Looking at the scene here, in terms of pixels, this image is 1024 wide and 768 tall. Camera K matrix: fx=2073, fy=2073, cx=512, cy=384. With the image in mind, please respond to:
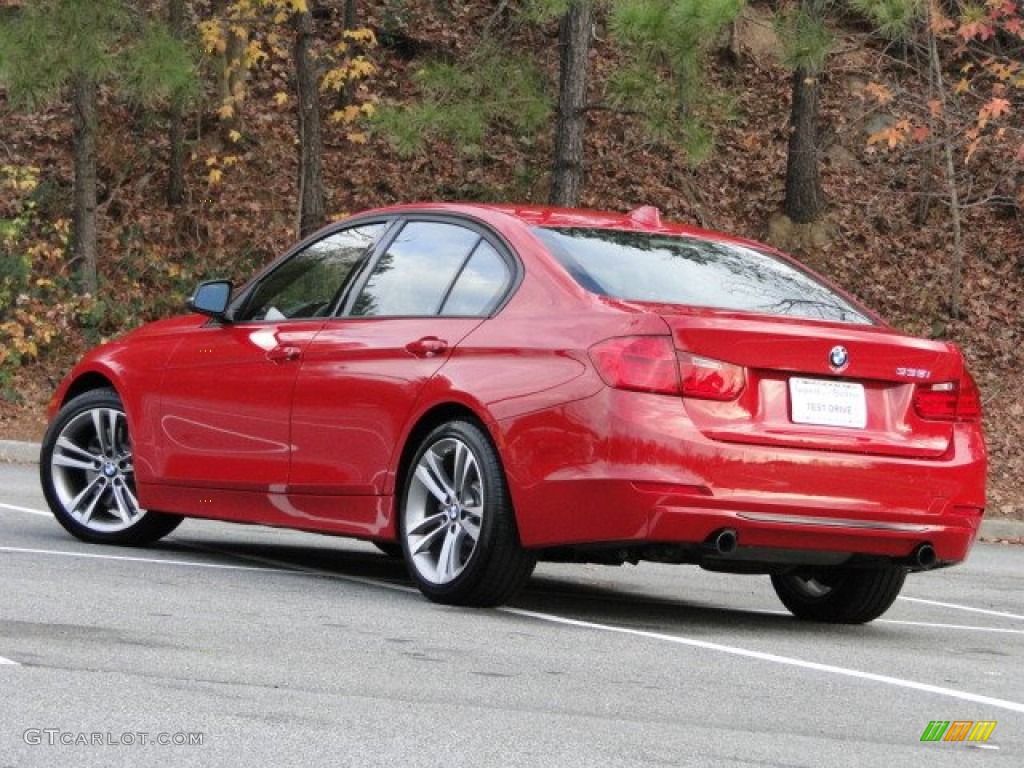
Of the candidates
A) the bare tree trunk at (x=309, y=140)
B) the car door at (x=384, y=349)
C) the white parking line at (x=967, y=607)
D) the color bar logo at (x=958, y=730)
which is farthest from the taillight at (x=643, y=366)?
the bare tree trunk at (x=309, y=140)

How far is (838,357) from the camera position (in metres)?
7.89

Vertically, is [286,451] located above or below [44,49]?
below

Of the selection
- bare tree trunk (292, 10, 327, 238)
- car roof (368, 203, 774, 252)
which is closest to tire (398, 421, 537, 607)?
car roof (368, 203, 774, 252)

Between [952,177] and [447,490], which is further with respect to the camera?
[952,177]

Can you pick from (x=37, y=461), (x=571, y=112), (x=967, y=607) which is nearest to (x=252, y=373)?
(x=967, y=607)

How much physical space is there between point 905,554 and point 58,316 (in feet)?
50.4

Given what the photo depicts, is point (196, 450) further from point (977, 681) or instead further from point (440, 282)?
point (977, 681)

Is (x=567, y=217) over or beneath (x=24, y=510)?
over

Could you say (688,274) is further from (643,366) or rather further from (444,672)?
(444,672)

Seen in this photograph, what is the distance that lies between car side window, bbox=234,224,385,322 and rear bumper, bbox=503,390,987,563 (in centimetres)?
172

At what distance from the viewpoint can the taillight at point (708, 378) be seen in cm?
768

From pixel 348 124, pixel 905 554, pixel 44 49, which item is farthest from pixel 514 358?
pixel 348 124

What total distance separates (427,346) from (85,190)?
14966mm

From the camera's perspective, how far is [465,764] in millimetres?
5051
